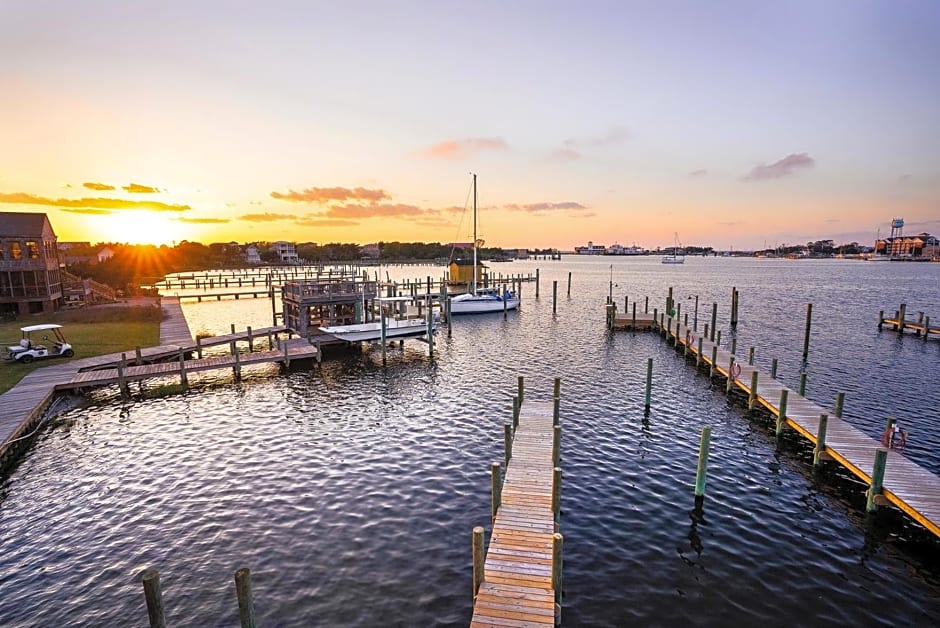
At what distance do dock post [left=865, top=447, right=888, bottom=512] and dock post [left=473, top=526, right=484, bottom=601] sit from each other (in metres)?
12.5

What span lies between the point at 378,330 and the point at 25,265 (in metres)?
34.8

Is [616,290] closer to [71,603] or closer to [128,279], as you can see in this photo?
[128,279]

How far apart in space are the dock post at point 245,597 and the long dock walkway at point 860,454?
1636cm

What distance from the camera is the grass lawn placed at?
28.7m

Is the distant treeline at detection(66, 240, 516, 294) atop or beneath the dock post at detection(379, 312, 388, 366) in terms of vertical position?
atop

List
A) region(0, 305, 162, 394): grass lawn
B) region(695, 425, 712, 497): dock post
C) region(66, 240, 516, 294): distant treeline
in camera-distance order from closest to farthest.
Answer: region(695, 425, 712, 497): dock post < region(0, 305, 162, 394): grass lawn < region(66, 240, 516, 294): distant treeline

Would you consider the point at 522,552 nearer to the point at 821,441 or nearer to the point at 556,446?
the point at 556,446

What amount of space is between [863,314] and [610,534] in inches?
2411

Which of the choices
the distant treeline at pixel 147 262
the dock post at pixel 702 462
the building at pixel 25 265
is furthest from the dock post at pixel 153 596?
the distant treeline at pixel 147 262

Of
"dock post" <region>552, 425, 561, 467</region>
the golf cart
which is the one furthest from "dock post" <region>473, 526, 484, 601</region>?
the golf cart

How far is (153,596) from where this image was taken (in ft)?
28.0

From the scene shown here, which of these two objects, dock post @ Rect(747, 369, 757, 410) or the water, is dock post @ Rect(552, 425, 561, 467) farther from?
dock post @ Rect(747, 369, 757, 410)

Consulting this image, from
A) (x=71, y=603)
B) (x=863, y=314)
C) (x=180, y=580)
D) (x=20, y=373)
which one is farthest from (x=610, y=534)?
(x=863, y=314)

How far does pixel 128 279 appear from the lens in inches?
2817
